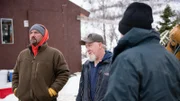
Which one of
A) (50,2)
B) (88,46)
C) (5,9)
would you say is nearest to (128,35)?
(88,46)

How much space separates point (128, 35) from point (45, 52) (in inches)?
98.5

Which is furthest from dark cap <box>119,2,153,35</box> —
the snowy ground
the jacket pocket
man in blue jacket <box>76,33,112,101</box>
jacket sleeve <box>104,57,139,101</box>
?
the snowy ground

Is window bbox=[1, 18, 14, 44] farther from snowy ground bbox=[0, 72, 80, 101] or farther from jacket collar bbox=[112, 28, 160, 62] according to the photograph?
jacket collar bbox=[112, 28, 160, 62]

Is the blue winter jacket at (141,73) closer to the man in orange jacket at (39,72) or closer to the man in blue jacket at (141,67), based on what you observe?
the man in blue jacket at (141,67)

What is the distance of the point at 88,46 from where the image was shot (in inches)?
146

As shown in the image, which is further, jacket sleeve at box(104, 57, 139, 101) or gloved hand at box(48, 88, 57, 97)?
gloved hand at box(48, 88, 57, 97)

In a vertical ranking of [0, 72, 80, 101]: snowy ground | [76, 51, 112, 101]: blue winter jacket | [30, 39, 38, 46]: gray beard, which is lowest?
[0, 72, 80, 101]: snowy ground

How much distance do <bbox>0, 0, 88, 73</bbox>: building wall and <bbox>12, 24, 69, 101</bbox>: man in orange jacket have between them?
7.67m

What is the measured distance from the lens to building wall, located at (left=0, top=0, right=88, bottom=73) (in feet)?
38.4

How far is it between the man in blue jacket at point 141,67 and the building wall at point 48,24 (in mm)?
10233

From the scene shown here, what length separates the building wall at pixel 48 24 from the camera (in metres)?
11.7

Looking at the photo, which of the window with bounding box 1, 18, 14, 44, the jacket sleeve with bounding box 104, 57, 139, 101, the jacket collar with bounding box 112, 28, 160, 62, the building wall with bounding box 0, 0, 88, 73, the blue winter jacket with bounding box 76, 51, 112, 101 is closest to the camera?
the jacket sleeve with bounding box 104, 57, 139, 101

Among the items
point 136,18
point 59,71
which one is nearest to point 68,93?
point 59,71

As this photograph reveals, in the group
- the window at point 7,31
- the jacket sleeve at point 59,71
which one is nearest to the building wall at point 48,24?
the window at point 7,31
